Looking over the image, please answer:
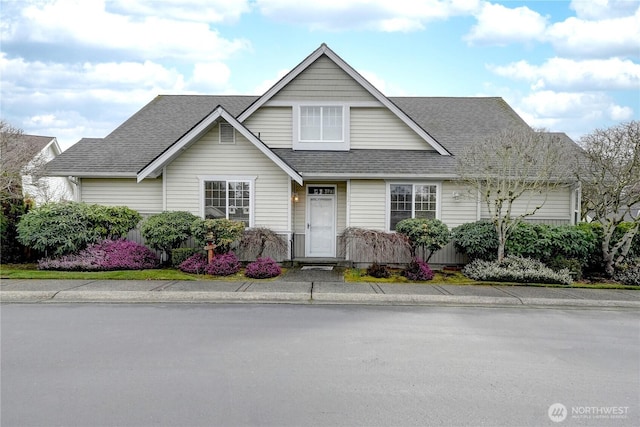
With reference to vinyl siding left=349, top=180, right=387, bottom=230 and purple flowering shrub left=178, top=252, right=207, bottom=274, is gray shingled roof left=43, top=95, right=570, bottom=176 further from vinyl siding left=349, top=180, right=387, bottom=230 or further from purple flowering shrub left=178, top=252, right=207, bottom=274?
purple flowering shrub left=178, top=252, right=207, bottom=274

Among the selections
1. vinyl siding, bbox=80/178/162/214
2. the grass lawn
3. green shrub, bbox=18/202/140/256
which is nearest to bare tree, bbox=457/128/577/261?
the grass lawn

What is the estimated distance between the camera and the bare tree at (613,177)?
1111 cm

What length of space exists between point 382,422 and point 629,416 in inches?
104

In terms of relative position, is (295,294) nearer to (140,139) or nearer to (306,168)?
(306,168)

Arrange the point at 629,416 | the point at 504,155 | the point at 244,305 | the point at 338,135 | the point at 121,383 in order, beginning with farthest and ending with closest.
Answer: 1. the point at 338,135
2. the point at 504,155
3. the point at 244,305
4. the point at 121,383
5. the point at 629,416

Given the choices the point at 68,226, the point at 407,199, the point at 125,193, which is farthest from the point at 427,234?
the point at 68,226

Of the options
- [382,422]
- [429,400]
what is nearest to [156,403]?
[382,422]

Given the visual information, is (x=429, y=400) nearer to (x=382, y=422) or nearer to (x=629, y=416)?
(x=382, y=422)

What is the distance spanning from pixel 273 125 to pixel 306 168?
105 inches

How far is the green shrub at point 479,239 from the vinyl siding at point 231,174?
5.76 meters

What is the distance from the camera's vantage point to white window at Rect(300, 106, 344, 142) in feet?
49.2

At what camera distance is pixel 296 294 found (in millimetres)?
9336

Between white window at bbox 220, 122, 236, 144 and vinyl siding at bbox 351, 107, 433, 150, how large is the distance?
4500 mm

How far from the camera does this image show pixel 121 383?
4656 mm
